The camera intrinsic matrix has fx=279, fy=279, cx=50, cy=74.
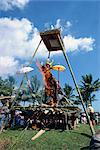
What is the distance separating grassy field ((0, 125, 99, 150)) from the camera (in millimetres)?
10210

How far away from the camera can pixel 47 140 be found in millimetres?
11023

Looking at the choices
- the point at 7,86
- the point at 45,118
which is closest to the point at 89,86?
the point at 7,86

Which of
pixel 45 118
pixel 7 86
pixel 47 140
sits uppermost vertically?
pixel 7 86

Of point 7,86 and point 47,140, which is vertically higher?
point 7,86

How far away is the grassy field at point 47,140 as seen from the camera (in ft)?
33.5

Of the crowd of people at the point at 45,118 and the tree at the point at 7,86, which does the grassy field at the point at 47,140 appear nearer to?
the crowd of people at the point at 45,118

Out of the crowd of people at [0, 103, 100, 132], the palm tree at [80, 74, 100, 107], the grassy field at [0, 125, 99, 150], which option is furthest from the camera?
the palm tree at [80, 74, 100, 107]

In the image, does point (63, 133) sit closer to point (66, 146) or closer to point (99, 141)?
point (66, 146)

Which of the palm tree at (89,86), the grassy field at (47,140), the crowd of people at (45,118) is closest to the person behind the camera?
the grassy field at (47,140)

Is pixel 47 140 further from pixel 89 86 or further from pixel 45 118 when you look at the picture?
pixel 89 86

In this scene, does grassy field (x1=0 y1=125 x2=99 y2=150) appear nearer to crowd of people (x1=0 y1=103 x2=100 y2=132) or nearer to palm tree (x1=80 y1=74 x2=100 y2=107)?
crowd of people (x1=0 y1=103 x2=100 y2=132)

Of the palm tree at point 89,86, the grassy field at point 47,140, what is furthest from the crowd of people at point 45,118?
the palm tree at point 89,86

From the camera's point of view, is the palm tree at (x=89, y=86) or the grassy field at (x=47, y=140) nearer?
the grassy field at (x=47, y=140)

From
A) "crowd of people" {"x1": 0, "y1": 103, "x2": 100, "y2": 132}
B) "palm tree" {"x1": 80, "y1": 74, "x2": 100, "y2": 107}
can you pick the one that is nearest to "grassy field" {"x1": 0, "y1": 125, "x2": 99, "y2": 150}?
"crowd of people" {"x1": 0, "y1": 103, "x2": 100, "y2": 132}
